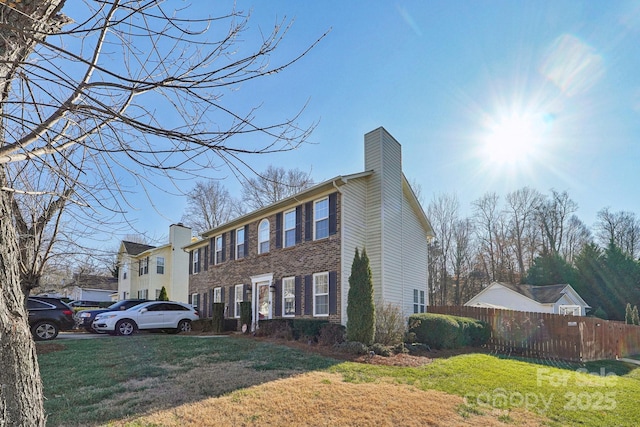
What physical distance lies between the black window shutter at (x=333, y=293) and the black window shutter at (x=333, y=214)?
1.51 meters

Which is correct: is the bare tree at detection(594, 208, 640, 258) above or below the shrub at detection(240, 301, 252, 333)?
above

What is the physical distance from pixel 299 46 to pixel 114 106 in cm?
170

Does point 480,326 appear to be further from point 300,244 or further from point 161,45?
point 161,45

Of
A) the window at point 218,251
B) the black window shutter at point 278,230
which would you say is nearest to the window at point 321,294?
the black window shutter at point 278,230

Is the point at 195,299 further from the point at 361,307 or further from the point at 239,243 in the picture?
the point at 361,307

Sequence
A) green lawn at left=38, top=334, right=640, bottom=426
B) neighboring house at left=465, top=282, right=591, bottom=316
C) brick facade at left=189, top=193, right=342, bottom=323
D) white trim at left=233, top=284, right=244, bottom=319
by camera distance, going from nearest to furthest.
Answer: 1. green lawn at left=38, top=334, right=640, bottom=426
2. brick facade at left=189, top=193, right=342, bottom=323
3. white trim at left=233, top=284, right=244, bottom=319
4. neighboring house at left=465, top=282, right=591, bottom=316

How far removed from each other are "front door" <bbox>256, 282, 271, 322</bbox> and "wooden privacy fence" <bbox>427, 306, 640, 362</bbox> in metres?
8.13

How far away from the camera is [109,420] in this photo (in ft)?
17.3

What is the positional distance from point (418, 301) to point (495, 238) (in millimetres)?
24487

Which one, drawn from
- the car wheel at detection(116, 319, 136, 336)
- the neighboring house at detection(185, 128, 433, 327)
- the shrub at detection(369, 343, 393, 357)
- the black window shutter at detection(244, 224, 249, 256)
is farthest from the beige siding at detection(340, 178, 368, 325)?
the car wheel at detection(116, 319, 136, 336)

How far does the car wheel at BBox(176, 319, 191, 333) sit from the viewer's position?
17781 mm

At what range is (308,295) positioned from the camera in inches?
585

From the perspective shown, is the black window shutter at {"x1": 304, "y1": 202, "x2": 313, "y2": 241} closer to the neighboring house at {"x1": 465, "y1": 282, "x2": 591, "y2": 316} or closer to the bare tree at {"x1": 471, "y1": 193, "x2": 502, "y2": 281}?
the neighboring house at {"x1": 465, "y1": 282, "x2": 591, "y2": 316}

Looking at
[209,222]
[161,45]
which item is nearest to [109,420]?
[161,45]
